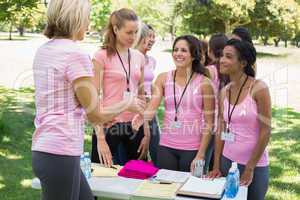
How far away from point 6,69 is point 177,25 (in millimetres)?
25885

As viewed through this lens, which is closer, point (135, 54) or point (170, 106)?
point (170, 106)

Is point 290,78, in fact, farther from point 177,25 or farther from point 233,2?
point 177,25

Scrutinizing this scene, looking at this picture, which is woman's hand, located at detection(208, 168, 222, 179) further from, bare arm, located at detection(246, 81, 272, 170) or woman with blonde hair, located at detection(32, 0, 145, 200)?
woman with blonde hair, located at detection(32, 0, 145, 200)

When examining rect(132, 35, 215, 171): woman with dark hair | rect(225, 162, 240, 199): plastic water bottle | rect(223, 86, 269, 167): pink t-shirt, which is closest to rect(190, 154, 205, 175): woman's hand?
rect(132, 35, 215, 171): woman with dark hair

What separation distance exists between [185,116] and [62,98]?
4.32 ft

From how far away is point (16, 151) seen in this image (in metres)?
6.21

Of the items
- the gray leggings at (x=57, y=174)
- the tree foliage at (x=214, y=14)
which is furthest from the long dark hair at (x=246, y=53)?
the tree foliage at (x=214, y=14)

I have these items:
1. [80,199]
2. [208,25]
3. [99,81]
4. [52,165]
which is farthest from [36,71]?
[208,25]

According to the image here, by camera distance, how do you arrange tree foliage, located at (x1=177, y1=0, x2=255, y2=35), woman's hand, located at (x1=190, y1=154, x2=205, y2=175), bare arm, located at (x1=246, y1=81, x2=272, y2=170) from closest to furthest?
bare arm, located at (x1=246, y1=81, x2=272, y2=170) → woman's hand, located at (x1=190, y1=154, x2=205, y2=175) → tree foliage, located at (x1=177, y1=0, x2=255, y2=35)

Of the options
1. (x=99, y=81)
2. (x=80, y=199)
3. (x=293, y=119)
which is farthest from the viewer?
(x=293, y=119)

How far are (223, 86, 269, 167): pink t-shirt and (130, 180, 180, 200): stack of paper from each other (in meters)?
0.50

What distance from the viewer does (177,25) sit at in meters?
41.6

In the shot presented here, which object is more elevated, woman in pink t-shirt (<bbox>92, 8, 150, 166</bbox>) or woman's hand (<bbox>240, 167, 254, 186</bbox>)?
woman in pink t-shirt (<bbox>92, 8, 150, 166</bbox>)

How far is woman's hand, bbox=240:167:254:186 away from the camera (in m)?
2.87
